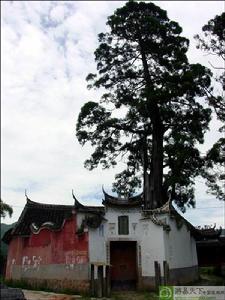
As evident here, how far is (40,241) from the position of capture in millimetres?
22578

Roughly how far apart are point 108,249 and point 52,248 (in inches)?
125

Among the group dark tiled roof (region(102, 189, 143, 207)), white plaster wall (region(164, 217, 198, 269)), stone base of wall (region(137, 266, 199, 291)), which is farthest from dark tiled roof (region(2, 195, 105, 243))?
stone base of wall (region(137, 266, 199, 291))

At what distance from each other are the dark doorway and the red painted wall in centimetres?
214

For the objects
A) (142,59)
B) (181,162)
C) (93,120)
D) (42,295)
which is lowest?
(42,295)

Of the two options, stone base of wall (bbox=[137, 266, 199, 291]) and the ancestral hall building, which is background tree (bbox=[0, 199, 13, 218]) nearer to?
the ancestral hall building

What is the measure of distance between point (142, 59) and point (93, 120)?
5.44 meters

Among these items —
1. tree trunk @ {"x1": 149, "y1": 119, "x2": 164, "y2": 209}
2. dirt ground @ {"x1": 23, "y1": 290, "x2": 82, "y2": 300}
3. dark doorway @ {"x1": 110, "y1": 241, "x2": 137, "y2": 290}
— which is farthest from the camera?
tree trunk @ {"x1": 149, "y1": 119, "x2": 164, "y2": 209}

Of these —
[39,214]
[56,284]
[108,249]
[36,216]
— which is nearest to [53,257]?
[56,284]

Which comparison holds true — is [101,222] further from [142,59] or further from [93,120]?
[142,59]

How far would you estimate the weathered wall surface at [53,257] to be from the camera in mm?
19953

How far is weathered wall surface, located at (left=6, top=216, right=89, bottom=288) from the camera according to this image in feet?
65.5

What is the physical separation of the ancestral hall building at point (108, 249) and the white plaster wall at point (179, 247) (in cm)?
5

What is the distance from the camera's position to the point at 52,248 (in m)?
21.6

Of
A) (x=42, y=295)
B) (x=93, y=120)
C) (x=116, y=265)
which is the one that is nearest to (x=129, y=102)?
(x=93, y=120)
